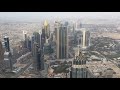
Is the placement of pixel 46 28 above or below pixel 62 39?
above

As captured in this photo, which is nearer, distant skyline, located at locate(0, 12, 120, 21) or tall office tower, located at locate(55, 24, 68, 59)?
distant skyline, located at locate(0, 12, 120, 21)

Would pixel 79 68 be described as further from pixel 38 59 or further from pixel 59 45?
pixel 38 59

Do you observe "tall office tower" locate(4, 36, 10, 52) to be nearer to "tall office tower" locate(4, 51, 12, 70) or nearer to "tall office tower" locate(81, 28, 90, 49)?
"tall office tower" locate(4, 51, 12, 70)

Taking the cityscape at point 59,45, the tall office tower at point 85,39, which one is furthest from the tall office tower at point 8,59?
the tall office tower at point 85,39

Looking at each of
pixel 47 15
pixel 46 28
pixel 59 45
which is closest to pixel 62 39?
pixel 59 45

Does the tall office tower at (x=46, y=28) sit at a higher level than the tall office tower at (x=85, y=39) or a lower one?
higher

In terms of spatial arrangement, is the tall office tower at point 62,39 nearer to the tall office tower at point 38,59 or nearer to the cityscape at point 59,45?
the cityscape at point 59,45

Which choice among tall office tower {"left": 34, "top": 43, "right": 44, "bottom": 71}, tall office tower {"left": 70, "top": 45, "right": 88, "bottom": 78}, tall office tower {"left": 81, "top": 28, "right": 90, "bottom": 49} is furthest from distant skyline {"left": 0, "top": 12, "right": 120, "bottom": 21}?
tall office tower {"left": 70, "top": 45, "right": 88, "bottom": 78}
